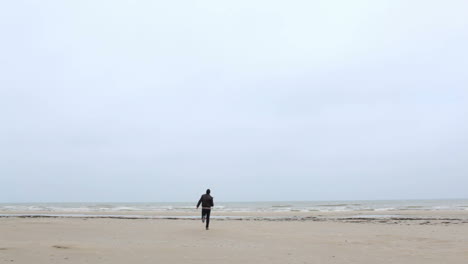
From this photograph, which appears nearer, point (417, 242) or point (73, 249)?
point (73, 249)

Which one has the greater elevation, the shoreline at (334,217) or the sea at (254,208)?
the shoreline at (334,217)

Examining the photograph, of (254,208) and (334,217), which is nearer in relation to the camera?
(334,217)

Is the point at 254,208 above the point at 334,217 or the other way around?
the other way around

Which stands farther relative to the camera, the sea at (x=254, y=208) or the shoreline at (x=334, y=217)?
the sea at (x=254, y=208)

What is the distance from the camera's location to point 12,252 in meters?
8.23

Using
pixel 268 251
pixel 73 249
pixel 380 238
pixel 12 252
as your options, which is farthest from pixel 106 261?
pixel 380 238

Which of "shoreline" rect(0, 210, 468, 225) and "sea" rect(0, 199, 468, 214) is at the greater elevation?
"shoreline" rect(0, 210, 468, 225)

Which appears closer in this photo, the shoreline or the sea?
the shoreline

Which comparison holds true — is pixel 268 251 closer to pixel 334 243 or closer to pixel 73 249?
pixel 334 243

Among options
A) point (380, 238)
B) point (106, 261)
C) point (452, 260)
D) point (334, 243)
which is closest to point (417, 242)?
point (380, 238)

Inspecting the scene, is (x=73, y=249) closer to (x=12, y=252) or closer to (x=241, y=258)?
(x=12, y=252)

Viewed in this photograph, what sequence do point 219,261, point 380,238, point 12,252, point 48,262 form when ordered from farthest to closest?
point 380,238 → point 12,252 → point 219,261 → point 48,262

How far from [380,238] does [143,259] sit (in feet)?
25.5

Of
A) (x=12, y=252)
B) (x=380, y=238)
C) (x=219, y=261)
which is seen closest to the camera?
(x=219, y=261)
